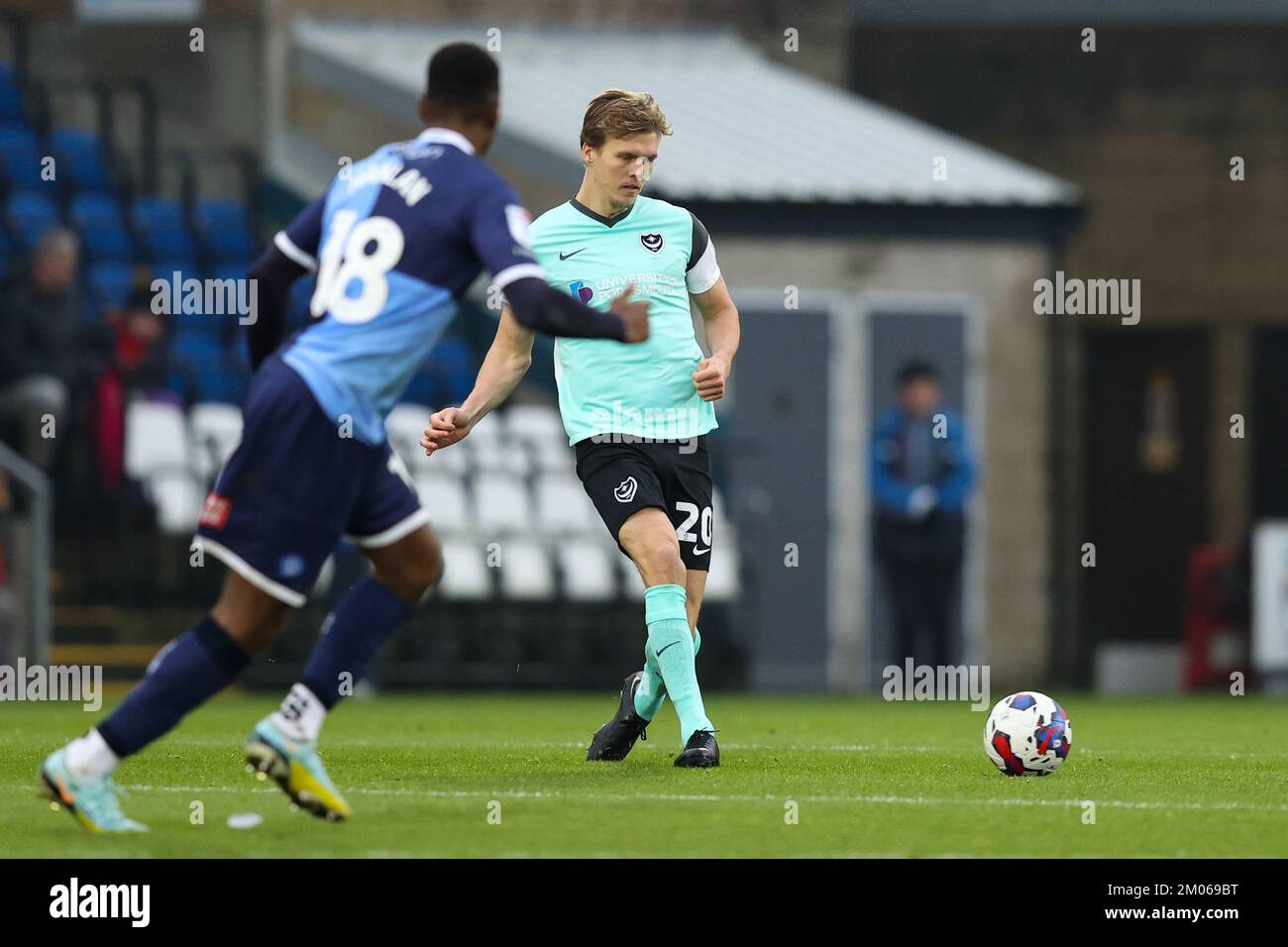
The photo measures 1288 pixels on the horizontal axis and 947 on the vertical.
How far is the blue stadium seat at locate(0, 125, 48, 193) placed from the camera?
1966cm

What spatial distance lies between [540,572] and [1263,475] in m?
10.8

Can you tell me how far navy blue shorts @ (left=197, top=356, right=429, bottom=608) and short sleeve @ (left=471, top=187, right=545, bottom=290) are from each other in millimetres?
584

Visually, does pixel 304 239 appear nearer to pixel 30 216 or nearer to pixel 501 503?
pixel 501 503

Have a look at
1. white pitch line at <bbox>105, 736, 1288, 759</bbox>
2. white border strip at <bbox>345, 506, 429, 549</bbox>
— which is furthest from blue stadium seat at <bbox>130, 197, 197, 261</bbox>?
white border strip at <bbox>345, 506, 429, 549</bbox>

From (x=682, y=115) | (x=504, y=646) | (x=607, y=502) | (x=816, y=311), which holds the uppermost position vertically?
(x=682, y=115)

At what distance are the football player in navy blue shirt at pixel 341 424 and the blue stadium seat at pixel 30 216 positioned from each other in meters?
12.1

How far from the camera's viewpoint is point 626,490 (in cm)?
848

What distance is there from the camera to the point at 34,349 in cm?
1611

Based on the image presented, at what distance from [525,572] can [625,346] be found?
911cm

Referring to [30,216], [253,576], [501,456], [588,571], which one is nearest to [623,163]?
[253,576]

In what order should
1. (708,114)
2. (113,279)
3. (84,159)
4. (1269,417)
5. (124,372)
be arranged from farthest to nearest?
(1269,417) < (708,114) < (84,159) < (113,279) < (124,372)

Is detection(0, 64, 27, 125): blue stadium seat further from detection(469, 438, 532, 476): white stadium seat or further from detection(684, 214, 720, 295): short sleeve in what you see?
detection(684, 214, 720, 295): short sleeve
